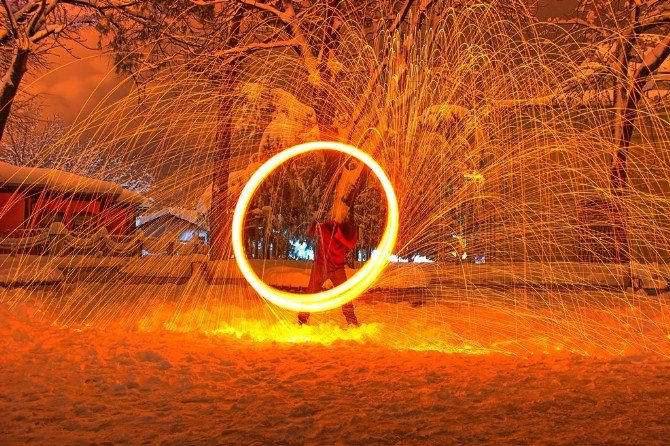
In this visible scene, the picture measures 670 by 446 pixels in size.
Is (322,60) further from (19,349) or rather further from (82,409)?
(82,409)

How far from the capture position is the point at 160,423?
4242mm

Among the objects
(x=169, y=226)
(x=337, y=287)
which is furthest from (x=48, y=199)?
(x=337, y=287)

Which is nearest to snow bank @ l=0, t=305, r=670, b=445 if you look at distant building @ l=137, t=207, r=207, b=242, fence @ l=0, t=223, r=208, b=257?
distant building @ l=137, t=207, r=207, b=242

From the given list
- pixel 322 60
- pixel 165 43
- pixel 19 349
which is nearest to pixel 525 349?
pixel 19 349

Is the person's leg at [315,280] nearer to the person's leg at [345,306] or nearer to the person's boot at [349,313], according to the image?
the person's leg at [345,306]

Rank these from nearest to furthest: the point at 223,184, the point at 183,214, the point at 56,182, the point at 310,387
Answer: the point at 310,387
the point at 183,214
the point at 223,184
the point at 56,182

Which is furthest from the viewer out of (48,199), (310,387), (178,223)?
(48,199)

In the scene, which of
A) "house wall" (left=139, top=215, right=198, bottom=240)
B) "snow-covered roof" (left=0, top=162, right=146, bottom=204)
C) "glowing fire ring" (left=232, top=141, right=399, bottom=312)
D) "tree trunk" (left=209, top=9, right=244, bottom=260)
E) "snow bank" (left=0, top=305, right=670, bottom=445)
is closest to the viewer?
"snow bank" (left=0, top=305, right=670, bottom=445)

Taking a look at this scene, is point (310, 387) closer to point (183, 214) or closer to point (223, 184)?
point (183, 214)

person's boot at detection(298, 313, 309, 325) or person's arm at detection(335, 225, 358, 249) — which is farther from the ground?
person's arm at detection(335, 225, 358, 249)

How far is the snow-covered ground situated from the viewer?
411 cm

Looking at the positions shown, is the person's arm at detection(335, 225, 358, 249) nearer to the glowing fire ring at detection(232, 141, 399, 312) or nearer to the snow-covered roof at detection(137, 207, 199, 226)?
the glowing fire ring at detection(232, 141, 399, 312)

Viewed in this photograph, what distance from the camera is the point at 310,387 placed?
541 cm

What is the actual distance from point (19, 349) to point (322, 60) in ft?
24.1
